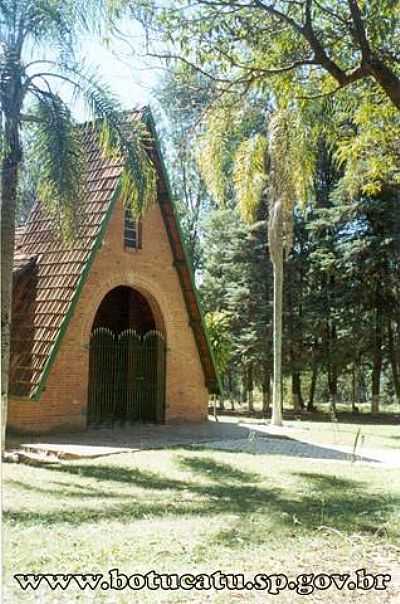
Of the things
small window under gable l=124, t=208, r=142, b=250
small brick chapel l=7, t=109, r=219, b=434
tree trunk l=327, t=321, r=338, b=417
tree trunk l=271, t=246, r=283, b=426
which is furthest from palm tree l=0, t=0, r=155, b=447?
tree trunk l=327, t=321, r=338, b=417

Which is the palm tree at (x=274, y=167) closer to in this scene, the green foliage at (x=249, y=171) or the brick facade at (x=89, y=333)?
the green foliage at (x=249, y=171)

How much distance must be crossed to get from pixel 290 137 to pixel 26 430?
27.2ft

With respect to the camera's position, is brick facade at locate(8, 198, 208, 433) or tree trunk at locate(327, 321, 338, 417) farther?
tree trunk at locate(327, 321, 338, 417)

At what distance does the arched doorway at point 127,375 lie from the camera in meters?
17.0

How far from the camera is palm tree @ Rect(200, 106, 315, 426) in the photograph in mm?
10344

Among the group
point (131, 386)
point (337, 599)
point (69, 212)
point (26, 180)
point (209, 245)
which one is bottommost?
point (337, 599)

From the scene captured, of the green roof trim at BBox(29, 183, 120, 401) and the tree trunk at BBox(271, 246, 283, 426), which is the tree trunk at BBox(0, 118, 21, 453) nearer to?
the green roof trim at BBox(29, 183, 120, 401)

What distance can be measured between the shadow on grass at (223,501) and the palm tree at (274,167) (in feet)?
17.1

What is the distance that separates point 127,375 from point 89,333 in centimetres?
257

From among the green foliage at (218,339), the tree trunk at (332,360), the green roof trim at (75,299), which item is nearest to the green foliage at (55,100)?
the green roof trim at (75,299)

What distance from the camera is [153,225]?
17.5 meters

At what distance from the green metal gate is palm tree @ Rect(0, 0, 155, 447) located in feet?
21.1

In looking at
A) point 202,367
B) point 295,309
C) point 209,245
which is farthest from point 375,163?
point 209,245

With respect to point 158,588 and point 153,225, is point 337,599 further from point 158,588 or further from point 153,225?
point 153,225
